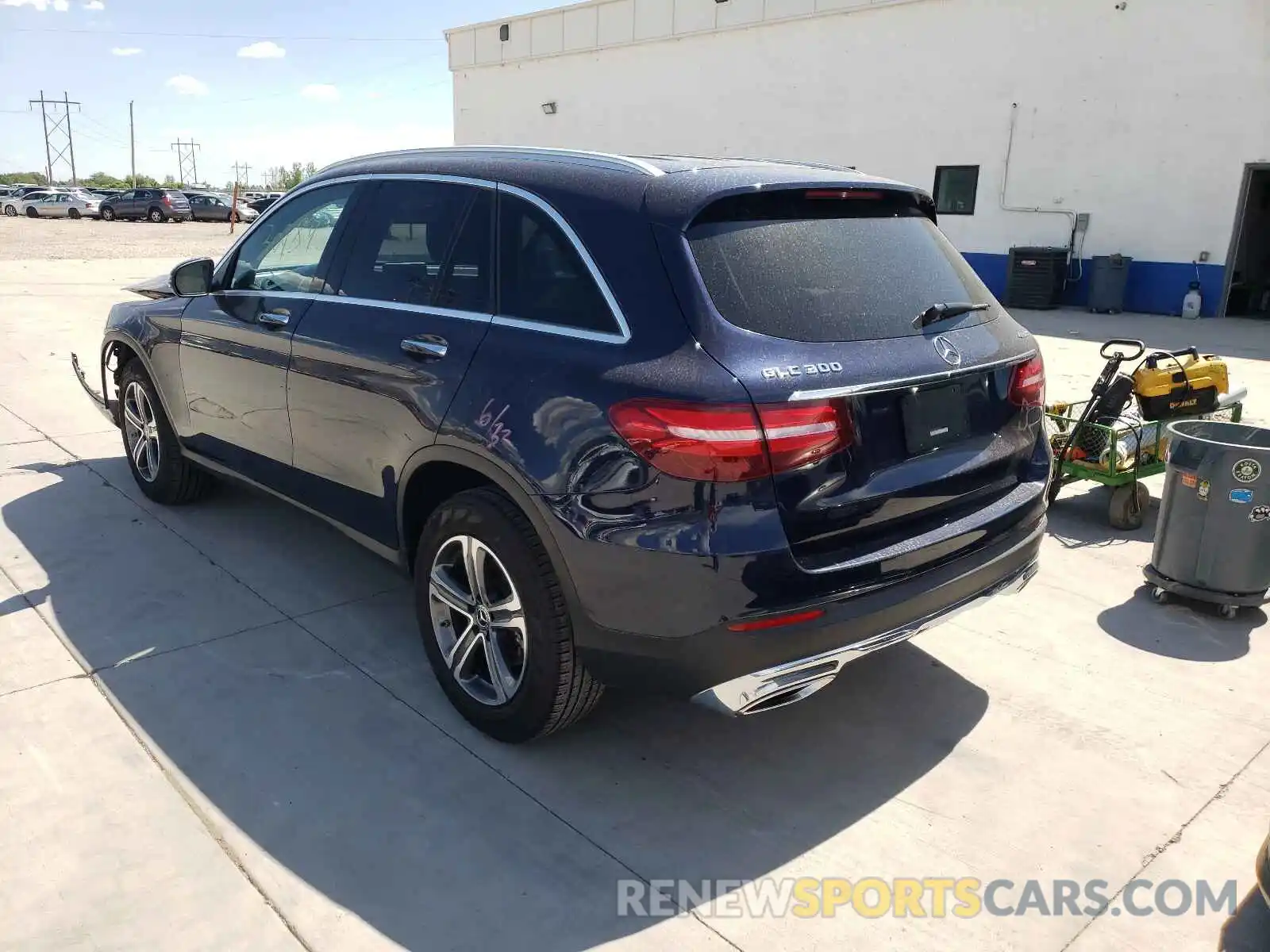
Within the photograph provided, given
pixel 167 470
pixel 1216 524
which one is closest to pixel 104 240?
pixel 167 470

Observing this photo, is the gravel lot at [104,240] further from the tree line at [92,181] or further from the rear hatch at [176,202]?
the tree line at [92,181]

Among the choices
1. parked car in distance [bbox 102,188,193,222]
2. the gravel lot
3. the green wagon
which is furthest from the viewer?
parked car in distance [bbox 102,188,193,222]

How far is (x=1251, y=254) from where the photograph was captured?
54.6 feet

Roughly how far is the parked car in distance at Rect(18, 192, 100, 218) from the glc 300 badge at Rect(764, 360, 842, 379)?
5180cm

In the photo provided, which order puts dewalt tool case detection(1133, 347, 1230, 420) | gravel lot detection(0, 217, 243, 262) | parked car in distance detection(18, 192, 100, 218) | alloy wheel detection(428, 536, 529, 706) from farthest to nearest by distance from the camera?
1. parked car in distance detection(18, 192, 100, 218)
2. gravel lot detection(0, 217, 243, 262)
3. dewalt tool case detection(1133, 347, 1230, 420)
4. alloy wheel detection(428, 536, 529, 706)

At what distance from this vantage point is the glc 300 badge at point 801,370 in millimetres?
2471

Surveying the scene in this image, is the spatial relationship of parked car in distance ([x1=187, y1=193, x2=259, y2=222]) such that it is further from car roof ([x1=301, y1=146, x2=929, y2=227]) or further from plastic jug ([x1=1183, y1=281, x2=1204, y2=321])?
car roof ([x1=301, y1=146, x2=929, y2=227])

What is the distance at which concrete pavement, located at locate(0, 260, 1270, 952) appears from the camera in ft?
8.00

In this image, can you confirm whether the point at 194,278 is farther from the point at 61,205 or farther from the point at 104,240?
the point at 61,205

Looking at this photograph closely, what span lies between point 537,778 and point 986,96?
58.5ft

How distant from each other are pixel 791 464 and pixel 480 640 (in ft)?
4.13

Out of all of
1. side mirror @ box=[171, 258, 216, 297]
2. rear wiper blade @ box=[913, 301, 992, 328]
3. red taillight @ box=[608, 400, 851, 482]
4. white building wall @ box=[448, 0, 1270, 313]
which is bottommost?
red taillight @ box=[608, 400, 851, 482]

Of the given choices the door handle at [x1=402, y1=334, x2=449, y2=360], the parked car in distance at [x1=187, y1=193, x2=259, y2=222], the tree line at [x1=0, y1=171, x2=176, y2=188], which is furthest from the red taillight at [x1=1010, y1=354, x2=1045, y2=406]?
the tree line at [x1=0, y1=171, x2=176, y2=188]

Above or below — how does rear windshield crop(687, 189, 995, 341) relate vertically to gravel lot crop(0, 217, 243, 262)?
above
